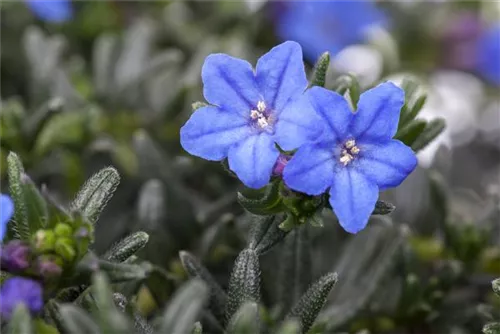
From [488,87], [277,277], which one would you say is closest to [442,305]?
[277,277]

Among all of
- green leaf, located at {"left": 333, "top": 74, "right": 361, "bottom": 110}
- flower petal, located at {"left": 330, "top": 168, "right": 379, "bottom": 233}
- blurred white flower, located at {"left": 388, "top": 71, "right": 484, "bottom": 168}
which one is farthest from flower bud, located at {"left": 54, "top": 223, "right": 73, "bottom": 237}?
blurred white flower, located at {"left": 388, "top": 71, "right": 484, "bottom": 168}

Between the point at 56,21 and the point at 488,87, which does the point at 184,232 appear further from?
the point at 488,87

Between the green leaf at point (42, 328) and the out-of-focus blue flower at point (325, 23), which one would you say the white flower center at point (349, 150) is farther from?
the out-of-focus blue flower at point (325, 23)

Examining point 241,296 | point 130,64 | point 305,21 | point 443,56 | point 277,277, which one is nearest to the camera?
point 241,296

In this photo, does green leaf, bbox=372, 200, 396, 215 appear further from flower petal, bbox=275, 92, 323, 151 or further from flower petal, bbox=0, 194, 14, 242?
flower petal, bbox=0, 194, 14, 242

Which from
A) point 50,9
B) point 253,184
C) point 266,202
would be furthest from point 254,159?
point 50,9

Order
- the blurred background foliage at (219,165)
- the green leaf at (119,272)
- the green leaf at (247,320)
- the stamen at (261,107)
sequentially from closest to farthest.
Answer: the green leaf at (247,320), the green leaf at (119,272), the stamen at (261,107), the blurred background foliage at (219,165)

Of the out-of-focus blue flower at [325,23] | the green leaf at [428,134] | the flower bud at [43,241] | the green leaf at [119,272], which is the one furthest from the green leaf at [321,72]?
the out-of-focus blue flower at [325,23]

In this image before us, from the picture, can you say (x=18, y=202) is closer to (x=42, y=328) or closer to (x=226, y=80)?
(x=42, y=328)
